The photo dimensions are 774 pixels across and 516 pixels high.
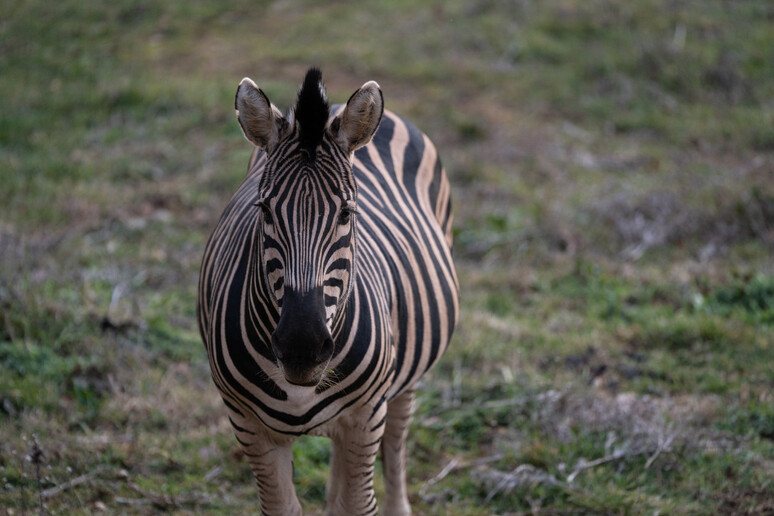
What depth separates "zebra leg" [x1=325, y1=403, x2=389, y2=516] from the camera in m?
3.28

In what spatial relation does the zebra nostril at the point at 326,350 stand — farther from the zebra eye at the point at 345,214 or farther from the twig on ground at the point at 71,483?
the twig on ground at the point at 71,483

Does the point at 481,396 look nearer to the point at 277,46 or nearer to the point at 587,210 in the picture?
the point at 587,210

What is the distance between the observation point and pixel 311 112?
2.78 metres

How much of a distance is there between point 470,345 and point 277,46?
7460 millimetres

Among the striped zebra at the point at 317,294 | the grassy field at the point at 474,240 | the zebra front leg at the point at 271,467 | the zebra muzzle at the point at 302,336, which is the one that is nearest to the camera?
the zebra muzzle at the point at 302,336

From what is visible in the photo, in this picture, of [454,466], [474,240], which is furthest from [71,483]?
[474,240]

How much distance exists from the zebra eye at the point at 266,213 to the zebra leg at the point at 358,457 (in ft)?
2.93

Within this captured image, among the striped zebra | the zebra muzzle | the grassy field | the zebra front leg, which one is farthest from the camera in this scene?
the grassy field

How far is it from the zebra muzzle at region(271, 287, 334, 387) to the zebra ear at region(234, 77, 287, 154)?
0.62 meters

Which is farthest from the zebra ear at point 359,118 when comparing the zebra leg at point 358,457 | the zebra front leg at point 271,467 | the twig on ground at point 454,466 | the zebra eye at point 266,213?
the twig on ground at point 454,466

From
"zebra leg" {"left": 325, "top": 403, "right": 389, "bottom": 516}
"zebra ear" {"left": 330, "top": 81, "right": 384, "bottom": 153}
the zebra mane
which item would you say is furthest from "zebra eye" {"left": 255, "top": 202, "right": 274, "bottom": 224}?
"zebra leg" {"left": 325, "top": 403, "right": 389, "bottom": 516}

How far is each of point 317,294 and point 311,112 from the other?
2.03 ft

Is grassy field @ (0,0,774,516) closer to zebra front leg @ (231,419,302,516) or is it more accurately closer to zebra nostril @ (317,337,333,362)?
zebra front leg @ (231,419,302,516)

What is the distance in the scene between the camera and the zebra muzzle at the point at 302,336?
8.33 ft
